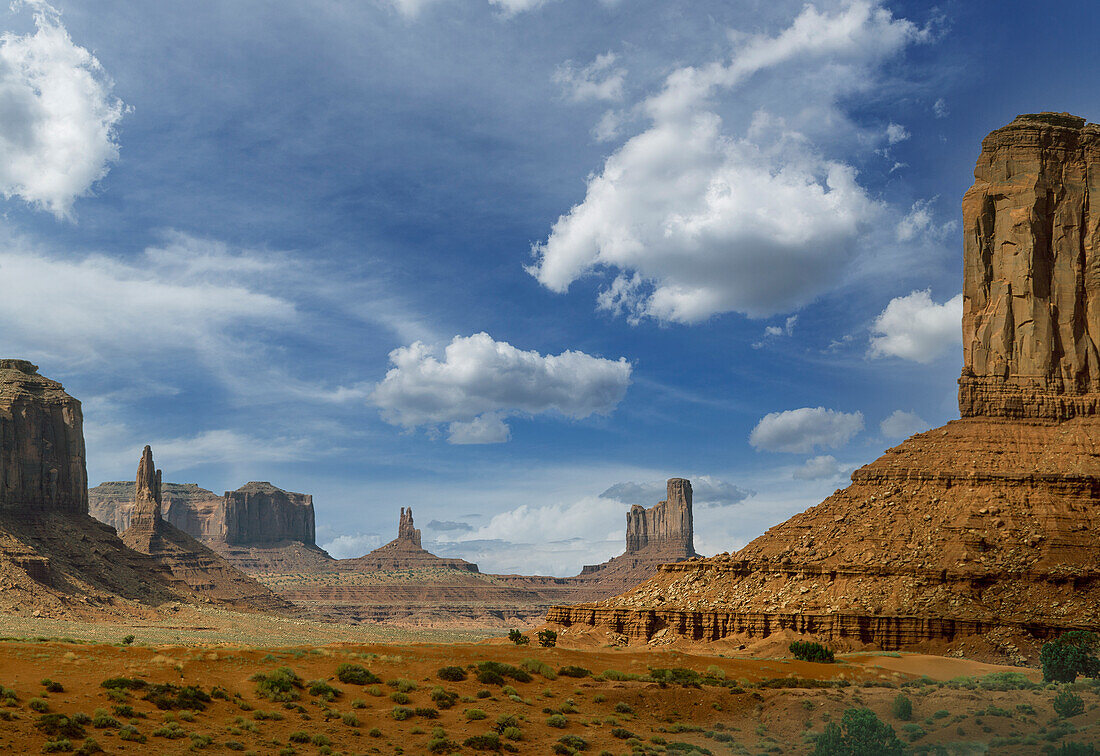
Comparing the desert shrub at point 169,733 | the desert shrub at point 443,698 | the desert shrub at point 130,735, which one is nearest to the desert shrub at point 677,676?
the desert shrub at point 443,698

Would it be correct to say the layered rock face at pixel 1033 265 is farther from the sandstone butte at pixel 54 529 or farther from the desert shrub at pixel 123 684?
the sandstone butte at pixel 54 529

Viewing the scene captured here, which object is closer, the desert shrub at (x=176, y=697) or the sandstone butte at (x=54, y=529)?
the desert shrub at (x=176, y=697)

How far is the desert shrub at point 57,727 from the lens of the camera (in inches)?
1102

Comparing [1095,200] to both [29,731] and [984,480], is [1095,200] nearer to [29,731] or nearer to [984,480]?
[984,480]

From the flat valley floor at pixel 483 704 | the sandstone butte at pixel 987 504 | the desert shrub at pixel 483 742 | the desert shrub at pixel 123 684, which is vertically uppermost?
the sandstone butte at pixel 987 504

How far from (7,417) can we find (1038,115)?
140 m

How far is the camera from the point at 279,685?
34.8 meters

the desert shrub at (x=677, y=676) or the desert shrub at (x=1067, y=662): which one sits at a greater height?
the desert shrub at (x=1067, y=662)

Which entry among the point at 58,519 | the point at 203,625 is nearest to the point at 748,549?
the point at 203,625

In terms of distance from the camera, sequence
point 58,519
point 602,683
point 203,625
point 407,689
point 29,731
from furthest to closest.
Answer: point 58,519, point 203,625, point 602,683, point 407,689, point 29,731

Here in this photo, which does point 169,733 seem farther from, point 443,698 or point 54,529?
point 54,529

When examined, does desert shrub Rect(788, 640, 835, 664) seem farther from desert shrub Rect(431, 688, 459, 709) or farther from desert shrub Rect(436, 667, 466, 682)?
desert shrub Rect(431, 688, 459, 709)

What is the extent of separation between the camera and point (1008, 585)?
5603cm

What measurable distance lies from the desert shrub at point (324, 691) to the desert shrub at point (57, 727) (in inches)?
319
